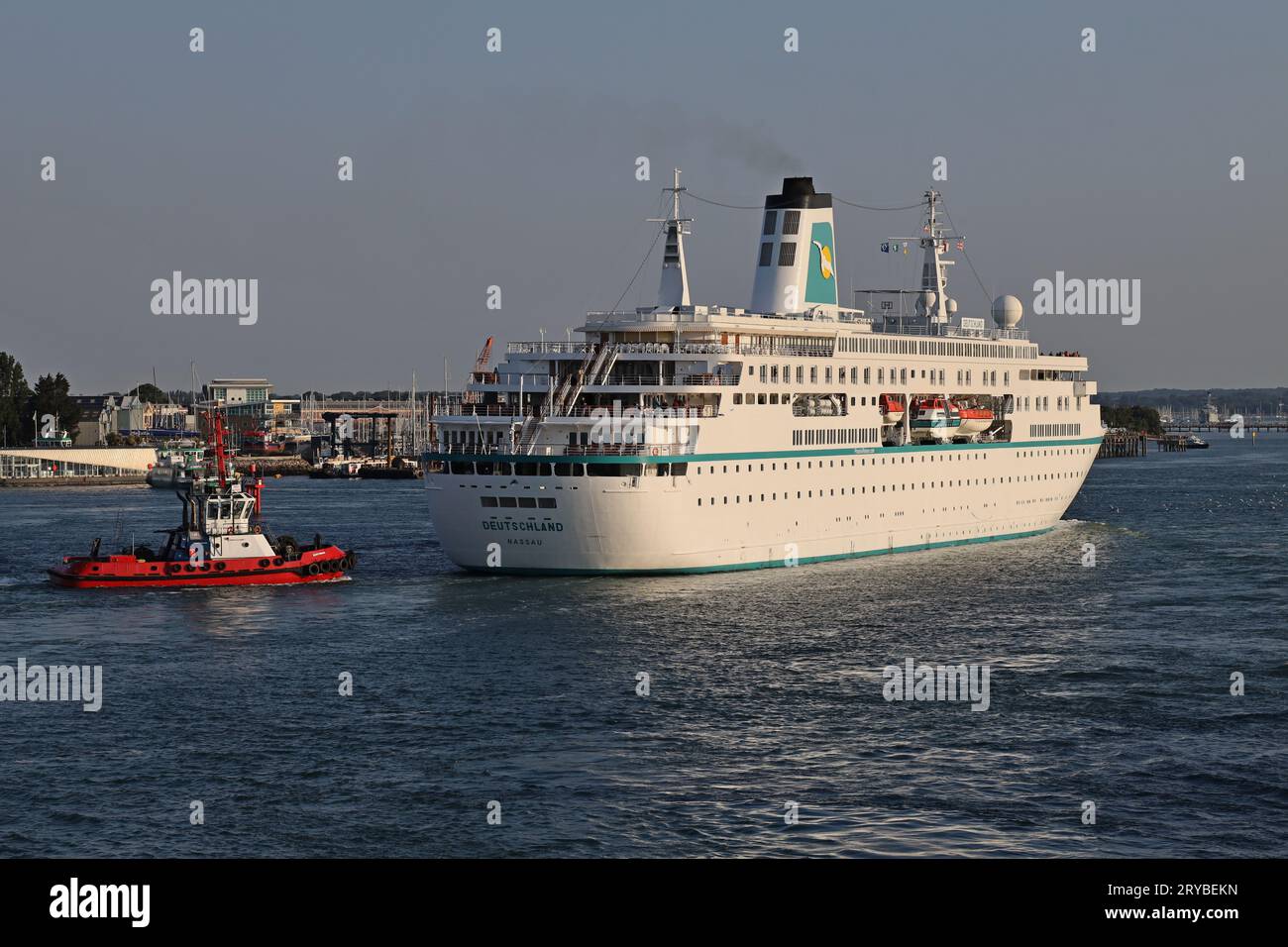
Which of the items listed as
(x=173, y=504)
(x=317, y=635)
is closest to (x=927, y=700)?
(x=317, y=635)

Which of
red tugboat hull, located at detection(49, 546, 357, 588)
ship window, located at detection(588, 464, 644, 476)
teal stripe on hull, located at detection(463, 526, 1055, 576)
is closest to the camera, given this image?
ship window, located at detection(588, 464, 644, 476)

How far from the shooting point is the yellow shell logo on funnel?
226 feet

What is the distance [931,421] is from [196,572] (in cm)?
3277

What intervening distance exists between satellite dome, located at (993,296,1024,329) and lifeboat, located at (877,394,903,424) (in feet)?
53.2

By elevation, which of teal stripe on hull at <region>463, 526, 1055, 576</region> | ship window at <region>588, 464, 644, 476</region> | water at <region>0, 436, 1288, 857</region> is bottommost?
water at <region>0, 436, 1288, 857</region>

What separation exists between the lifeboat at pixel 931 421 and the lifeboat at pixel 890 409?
1.28 meters

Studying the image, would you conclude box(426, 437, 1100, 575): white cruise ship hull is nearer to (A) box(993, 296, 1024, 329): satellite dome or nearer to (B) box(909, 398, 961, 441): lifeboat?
(B) box(909, 398, 961, 441): lifeboat

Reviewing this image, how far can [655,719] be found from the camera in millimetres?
30422

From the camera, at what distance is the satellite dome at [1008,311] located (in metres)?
78.4

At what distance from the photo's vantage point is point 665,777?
1014 inches

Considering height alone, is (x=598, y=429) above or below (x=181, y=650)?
above

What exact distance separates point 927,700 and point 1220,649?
10518 millimetres

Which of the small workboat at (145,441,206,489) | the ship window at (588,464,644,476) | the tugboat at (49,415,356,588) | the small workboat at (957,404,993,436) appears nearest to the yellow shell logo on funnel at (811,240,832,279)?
the small workboat at (957,404,993,436)
